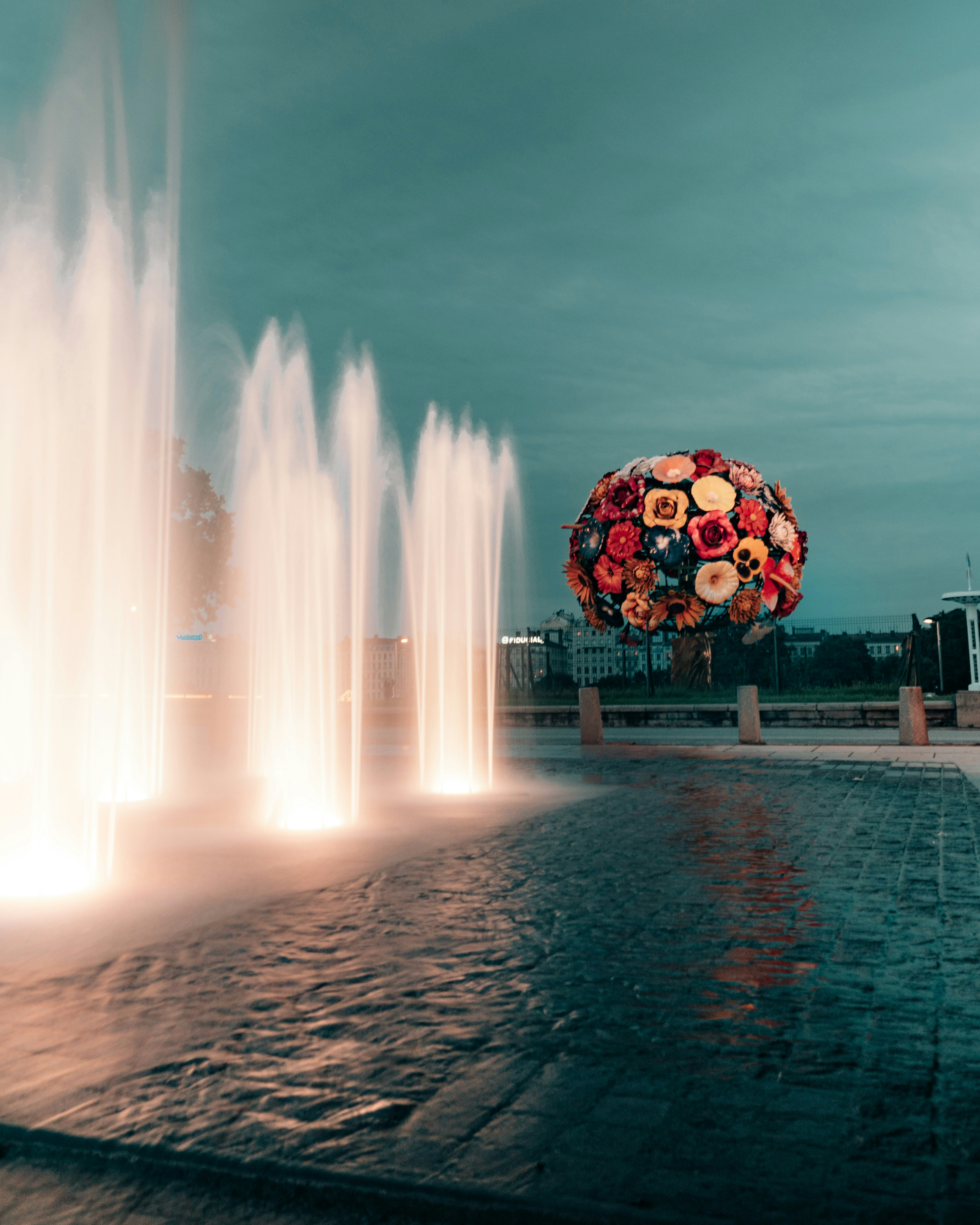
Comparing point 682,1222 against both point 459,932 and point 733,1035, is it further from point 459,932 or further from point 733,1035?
point 459,932

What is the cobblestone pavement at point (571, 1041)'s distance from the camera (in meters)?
2.48

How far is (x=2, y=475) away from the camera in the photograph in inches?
537

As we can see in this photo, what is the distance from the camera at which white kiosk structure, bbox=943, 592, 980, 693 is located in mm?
21875

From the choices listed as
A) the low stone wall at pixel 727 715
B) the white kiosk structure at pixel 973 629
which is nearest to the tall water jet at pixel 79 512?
the low stone wall at pixel 727 715

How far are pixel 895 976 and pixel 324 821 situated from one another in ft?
20.5

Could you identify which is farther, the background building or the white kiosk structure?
the background building

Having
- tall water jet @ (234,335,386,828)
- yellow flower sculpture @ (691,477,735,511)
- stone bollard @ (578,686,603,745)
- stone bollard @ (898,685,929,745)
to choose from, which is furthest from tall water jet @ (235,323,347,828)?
yellow flower sculpture @ (691,477,735,511)

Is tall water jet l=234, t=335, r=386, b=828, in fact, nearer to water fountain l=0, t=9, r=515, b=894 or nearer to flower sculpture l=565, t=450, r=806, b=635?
water fountain l=0, t=9, r=515, b=894

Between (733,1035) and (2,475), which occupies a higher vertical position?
(2,475)

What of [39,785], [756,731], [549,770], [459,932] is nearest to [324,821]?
[39,785]

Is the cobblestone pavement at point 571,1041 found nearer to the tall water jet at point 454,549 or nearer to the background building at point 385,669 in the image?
the tall water jet at point 454,549

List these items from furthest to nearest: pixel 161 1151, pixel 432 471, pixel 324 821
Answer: pixel 432 471 < pixel 324 821 < pixel 161 1151

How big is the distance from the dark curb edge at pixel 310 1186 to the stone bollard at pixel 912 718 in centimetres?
1664

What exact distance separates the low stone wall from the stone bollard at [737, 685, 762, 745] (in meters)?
2.87
